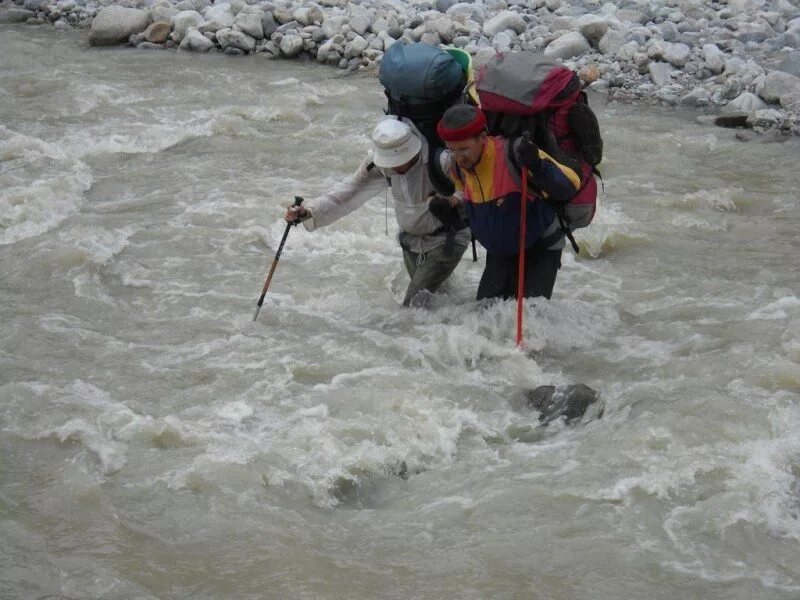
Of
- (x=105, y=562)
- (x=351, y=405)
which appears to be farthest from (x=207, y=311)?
(x=105, y=562)

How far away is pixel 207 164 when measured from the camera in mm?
12078

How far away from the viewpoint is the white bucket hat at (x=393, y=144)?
20.4ft

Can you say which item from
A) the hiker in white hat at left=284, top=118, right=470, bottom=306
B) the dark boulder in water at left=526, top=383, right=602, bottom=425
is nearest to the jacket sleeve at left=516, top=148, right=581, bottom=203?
the hiker in white hat at left=284, top=118, right=470, bottom=306

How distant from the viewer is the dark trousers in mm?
6516

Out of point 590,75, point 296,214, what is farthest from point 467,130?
point 590,75

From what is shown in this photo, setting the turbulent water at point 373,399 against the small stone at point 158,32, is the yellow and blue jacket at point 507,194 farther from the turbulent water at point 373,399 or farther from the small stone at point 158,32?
the small stone at point 158,32

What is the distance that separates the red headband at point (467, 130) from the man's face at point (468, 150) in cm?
3

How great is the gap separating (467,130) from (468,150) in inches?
5.4

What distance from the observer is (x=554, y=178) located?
581 cm

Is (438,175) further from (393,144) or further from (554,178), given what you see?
(554,178)

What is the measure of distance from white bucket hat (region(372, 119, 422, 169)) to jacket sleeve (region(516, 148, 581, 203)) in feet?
2.62

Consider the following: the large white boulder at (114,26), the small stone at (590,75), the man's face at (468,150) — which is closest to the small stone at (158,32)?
the large white boulder at (114,26)

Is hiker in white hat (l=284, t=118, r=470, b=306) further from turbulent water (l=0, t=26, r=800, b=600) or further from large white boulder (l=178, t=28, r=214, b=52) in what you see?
large white boulder (l=178, t=28, r=214, b=52)

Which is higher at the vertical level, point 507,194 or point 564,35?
point 507,194
